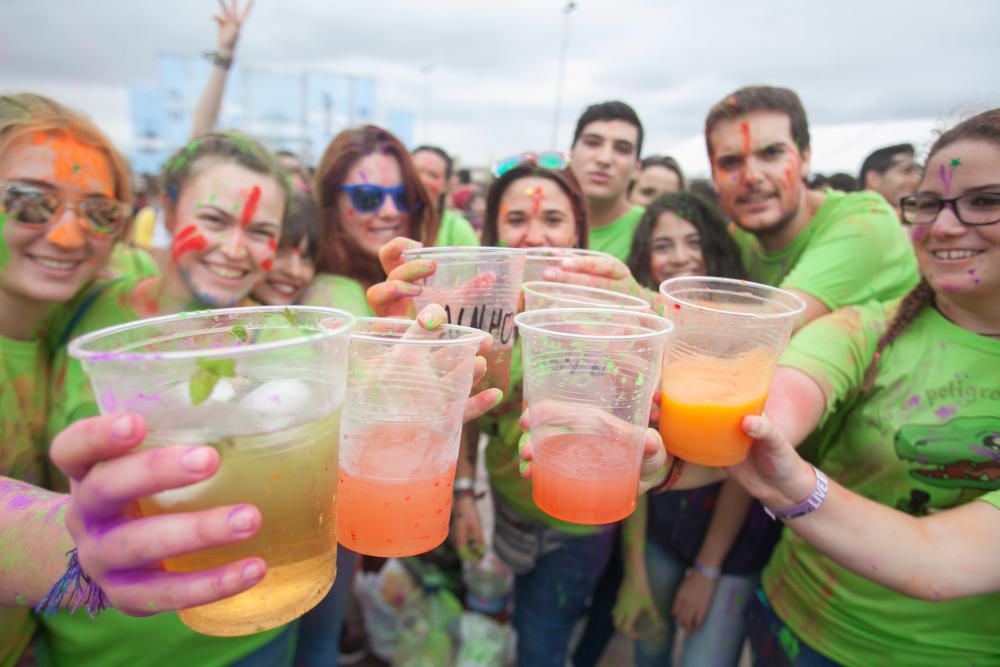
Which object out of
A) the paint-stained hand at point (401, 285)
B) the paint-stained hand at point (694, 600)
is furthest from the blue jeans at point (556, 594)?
the paint-stained hand at point (401, 285)

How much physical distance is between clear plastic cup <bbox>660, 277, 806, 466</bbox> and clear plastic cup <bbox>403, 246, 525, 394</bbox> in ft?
1.64

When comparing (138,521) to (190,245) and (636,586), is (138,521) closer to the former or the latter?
(190,245)

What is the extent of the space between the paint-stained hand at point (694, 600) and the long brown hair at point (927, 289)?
1.28 metres

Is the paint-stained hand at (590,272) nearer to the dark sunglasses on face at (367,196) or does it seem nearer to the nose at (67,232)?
the dark sunglasses on face at (367,196)

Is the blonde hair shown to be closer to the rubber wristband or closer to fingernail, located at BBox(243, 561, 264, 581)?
fingernail, located at BBox(243, 561, 264, 581)

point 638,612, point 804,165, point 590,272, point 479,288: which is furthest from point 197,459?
point 804,165

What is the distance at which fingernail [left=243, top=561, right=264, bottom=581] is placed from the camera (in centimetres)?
83

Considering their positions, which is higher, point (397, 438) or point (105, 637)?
point (397, 438)

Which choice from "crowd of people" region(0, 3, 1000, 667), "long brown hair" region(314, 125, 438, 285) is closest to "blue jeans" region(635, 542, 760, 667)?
"crowd of people" region(0, 3, 1000, 667)

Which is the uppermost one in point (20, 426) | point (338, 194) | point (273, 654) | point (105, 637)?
point (338, 194)

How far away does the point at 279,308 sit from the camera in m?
1.07

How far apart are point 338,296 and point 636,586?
6.93 feet

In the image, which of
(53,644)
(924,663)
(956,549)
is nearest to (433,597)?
(53,644)

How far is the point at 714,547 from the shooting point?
2504 mm
